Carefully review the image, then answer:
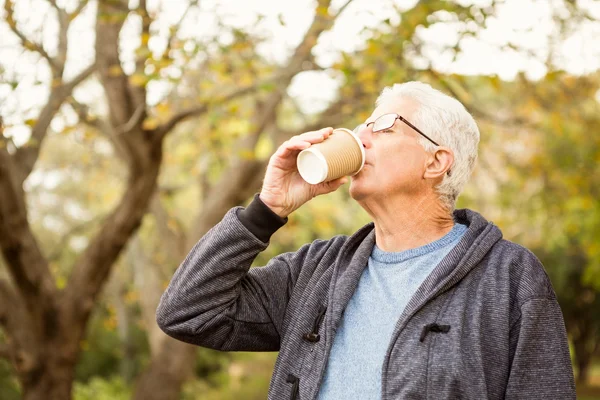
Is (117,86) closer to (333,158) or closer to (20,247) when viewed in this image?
(20,247)

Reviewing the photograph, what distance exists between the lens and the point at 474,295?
5.71ft

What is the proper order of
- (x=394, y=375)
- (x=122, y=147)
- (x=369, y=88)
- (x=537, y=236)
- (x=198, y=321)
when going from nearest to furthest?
(x=394, y=375) → (x=198, y=321) → (x=122, y=147) → (x=369, y=88) → (x=537, y=236)

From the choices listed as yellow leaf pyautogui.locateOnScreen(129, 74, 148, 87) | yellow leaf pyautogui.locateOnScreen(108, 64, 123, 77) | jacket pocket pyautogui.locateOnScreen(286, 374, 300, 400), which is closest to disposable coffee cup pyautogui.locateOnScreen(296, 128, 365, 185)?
jacket pocket pyautogui.locateOnScreen(286, 374, 300, 400)

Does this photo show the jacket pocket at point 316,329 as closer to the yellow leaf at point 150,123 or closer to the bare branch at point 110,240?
the yellow leaf at point 150,123

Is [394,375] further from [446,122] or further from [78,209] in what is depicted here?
[78,209]

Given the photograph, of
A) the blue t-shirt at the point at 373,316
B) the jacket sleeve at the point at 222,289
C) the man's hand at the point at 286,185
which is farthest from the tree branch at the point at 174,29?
the blue t-shirt at the point at 373,316

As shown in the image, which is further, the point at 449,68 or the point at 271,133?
the point at 271,133

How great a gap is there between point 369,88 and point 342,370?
3807 millimetres

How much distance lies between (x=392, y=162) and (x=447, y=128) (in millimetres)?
198

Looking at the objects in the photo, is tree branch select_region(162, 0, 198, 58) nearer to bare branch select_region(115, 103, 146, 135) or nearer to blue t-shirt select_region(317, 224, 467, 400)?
bare branch select_region(115, 103, 146, 135)

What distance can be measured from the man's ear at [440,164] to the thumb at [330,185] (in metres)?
0.24

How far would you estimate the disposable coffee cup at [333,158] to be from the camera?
1812mm

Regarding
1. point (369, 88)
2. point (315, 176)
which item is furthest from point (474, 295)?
point (369, 88)

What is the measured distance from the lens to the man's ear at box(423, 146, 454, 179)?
6.64 ft
